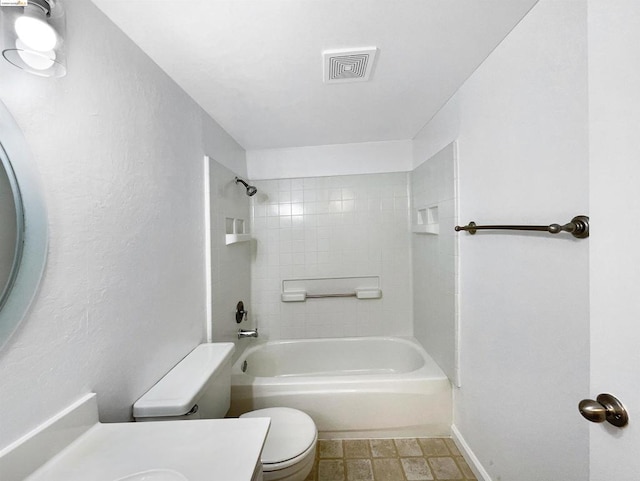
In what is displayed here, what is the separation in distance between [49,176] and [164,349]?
2.69 ft

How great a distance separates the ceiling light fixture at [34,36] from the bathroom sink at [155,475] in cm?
99

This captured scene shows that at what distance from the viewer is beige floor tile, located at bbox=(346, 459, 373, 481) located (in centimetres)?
154

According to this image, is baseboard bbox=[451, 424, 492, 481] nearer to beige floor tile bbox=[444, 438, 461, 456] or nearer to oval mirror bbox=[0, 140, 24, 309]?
beige floor tile bbox=[444, 438, 461, 456]

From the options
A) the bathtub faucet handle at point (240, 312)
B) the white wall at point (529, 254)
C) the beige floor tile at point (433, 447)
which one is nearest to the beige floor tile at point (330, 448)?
the beige floor tile at point (433, 447)

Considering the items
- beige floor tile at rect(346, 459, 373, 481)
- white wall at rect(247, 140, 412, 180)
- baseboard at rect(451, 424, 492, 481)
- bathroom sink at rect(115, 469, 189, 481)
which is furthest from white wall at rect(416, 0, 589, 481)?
bathroom sink at rect(115, 469, 189, 481)

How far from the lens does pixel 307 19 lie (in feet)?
3.35

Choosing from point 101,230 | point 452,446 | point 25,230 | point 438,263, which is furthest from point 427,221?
point 25,230

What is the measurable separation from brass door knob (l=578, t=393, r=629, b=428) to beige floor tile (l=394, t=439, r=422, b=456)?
1.52 metres

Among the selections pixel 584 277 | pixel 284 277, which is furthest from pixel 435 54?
pixel 284 277

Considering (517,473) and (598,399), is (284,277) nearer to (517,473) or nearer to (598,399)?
(517,473)

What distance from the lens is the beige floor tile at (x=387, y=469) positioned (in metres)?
1.54

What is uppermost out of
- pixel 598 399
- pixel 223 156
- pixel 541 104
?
pixel 223 156

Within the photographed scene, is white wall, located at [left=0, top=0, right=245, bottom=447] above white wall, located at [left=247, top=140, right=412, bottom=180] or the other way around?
the other way around

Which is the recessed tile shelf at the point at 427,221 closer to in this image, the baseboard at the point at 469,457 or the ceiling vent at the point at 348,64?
the ceiling vent at the point at 348,64
